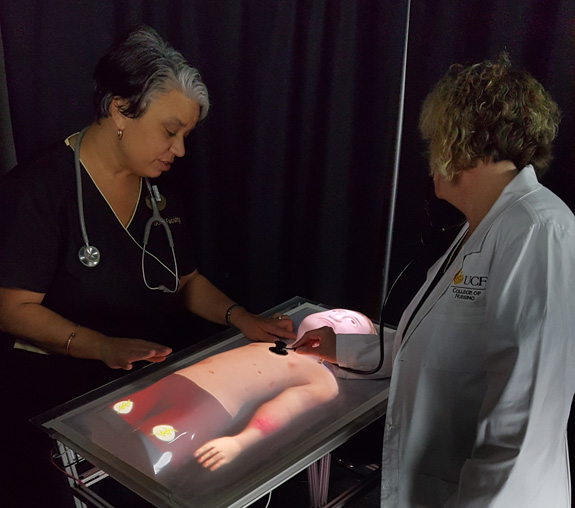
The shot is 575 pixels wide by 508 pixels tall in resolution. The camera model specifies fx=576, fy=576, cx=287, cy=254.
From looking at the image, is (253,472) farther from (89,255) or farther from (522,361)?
(89,255)

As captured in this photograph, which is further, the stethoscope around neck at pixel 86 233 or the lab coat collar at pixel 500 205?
the stethoscope around neck at pixel 86 233

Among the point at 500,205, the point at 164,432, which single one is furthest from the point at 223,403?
the point at 500,205

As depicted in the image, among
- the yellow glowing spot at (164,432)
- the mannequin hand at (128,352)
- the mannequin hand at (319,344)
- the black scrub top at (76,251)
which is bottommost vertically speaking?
the yellow glowing spot at (164,432)

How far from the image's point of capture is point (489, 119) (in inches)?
45.7

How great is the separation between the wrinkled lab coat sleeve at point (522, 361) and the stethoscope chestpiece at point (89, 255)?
1095mm

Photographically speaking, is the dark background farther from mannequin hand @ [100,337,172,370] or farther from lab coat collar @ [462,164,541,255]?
mannequin hand @ [100,337,172,370]

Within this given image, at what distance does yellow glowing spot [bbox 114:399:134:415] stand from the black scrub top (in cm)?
44

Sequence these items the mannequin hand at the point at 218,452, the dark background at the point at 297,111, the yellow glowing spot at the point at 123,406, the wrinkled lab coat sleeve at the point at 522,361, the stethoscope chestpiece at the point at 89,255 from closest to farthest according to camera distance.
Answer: the wrinkled lab coat sleeve at the point at 522,361, the mannequin hand at the point at 218,452, the yellow glowing spot at the point at 123,406, the stethoscope chestpiece at the point at 89,255, the dark background at the point at 297,111

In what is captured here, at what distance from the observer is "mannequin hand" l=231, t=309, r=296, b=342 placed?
1.72 m

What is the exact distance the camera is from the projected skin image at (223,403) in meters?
1.21

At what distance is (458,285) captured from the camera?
4.04 ft

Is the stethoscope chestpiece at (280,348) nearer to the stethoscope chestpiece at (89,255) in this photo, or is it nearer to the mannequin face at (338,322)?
the mannequin face at (338,322)

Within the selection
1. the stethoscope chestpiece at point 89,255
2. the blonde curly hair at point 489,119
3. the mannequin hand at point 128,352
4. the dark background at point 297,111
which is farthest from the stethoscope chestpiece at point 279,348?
the dark background at point 297,111

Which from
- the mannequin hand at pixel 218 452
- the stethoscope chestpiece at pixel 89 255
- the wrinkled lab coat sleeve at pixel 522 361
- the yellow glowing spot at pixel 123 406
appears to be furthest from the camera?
the stethoscope chestpiece at pixel 89 255
